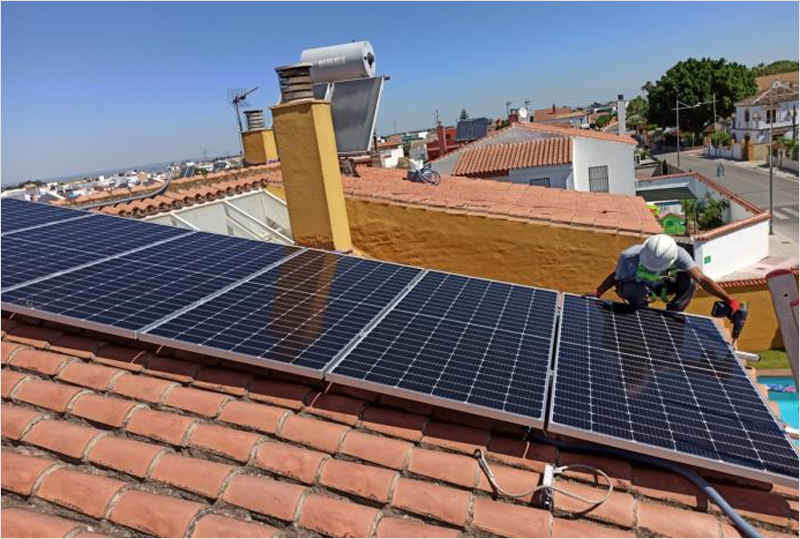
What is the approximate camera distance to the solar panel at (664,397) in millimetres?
3620

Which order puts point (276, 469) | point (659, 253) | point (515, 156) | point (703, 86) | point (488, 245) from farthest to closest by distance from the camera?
point (703, 86) < point (515, 156) < point (488, 245) < point (659, 253) < point (276, 469)

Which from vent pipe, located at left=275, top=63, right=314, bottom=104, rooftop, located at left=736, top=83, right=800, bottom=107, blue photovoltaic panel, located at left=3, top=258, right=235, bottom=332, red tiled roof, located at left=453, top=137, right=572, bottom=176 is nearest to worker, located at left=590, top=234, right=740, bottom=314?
blue photovoltaic panel, located at left=3, top=258, right=235, bottom=332

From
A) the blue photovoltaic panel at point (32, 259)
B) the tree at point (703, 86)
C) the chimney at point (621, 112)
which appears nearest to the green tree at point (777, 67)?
the tree at point (703, 86)

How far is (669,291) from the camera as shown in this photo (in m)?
6.39

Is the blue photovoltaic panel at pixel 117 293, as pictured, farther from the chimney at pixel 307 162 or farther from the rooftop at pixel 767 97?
the rooftop at pixel 767 97

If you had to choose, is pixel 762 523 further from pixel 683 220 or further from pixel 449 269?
pixel 683 220

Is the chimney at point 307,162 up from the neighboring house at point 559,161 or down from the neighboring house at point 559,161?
up

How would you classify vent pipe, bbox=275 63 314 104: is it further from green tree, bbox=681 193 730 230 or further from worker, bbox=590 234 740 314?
green tree, bbox=681 193 730 230

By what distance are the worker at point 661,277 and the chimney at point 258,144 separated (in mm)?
14073

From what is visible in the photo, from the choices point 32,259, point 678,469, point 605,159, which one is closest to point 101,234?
point 32,259

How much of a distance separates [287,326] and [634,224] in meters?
7.29

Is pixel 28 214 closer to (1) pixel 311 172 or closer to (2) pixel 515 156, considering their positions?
(1) pixel 311 172

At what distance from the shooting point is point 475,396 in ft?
12.8

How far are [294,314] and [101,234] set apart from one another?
3907mm
